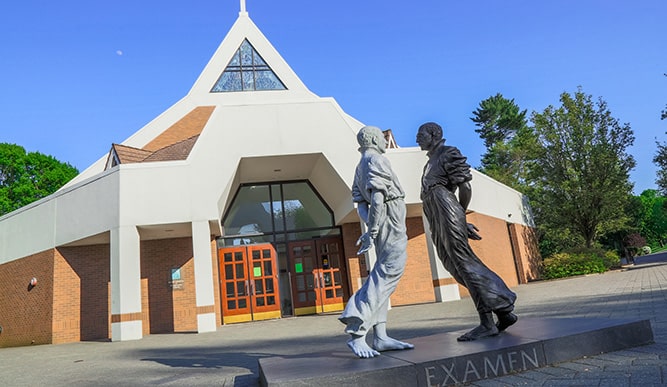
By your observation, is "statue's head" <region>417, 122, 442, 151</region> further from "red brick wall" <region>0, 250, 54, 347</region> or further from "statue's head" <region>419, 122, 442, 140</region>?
"red brick wall" <region>0, 250, 54, 347</region>

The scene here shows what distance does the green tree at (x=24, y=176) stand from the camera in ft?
97.6

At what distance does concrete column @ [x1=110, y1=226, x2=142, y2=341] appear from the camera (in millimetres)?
11516

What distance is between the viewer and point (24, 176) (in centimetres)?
3081

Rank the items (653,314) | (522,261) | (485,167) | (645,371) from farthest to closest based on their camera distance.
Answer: (485,167), (522,261), (653,314), (645,371)

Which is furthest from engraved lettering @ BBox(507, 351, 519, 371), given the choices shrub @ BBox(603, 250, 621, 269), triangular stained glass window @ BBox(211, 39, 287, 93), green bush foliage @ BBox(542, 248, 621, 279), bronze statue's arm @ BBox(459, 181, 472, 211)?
shrub @ BBox(603, 250, 621, 269)

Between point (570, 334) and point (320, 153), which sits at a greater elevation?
point (320, 153)

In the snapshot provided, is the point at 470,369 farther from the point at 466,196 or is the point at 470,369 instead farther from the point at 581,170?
the point at 581,170

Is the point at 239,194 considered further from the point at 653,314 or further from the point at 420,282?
the point at 653,314

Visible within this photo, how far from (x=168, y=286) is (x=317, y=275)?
16.4 ft

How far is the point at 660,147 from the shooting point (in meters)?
24.2

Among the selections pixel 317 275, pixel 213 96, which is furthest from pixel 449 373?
pixel 213 96

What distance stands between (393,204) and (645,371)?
2.34m

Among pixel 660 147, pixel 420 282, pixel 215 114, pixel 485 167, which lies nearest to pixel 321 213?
pixel 420 282

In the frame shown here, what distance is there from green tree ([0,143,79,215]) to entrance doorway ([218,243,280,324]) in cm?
2292
